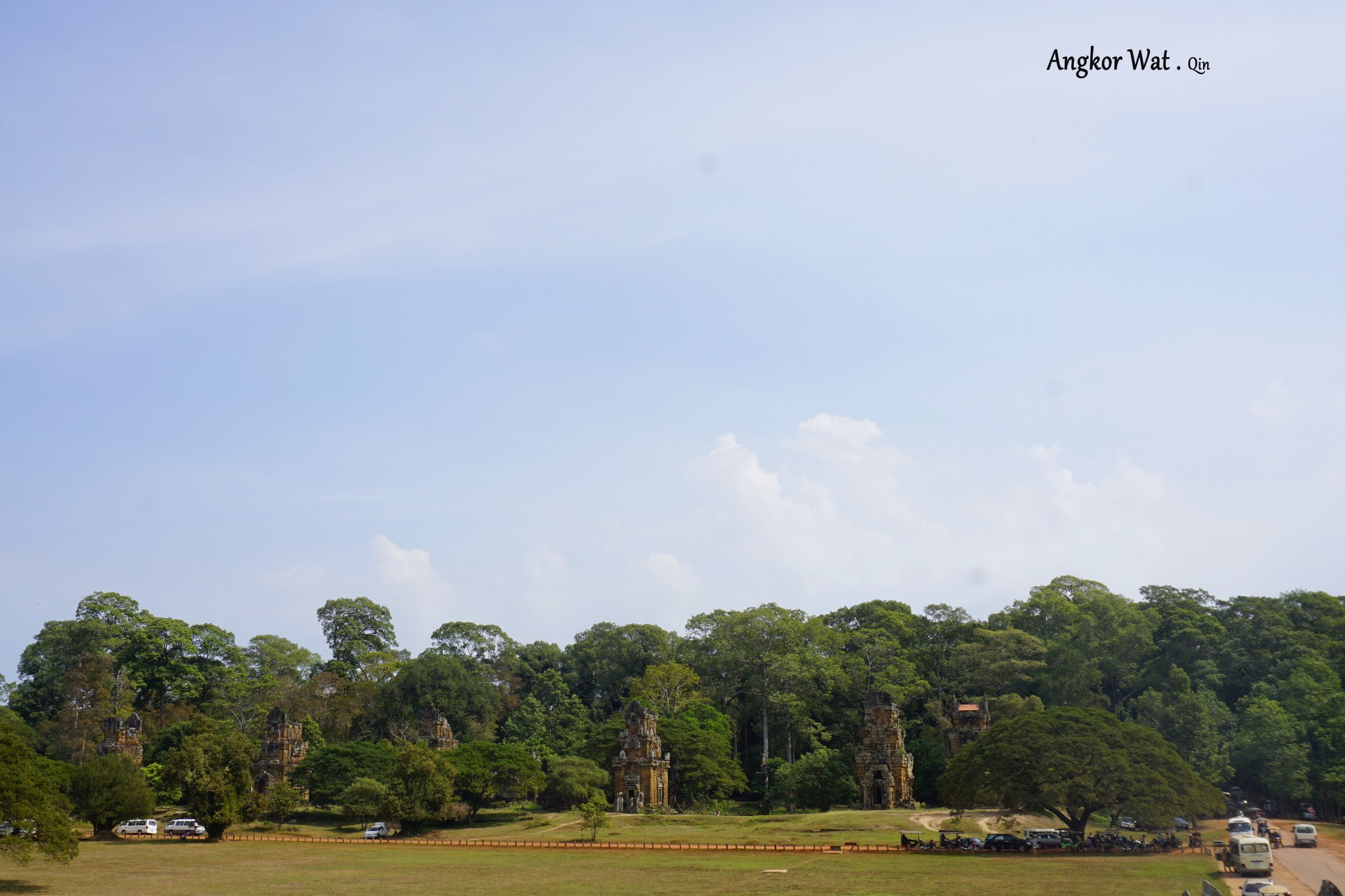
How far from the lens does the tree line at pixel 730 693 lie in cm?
6625

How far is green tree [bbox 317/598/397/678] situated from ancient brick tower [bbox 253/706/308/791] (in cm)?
2886

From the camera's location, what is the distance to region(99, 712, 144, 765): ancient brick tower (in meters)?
78.2

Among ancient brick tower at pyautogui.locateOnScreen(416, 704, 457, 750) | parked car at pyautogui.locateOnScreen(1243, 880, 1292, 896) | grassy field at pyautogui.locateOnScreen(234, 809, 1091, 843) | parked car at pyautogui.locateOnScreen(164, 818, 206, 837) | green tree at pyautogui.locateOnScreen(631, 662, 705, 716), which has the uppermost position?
green tree at pyautogui.locateOnScreen(631, 662, 705, 716)

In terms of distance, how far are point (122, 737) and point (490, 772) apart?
3246 cm

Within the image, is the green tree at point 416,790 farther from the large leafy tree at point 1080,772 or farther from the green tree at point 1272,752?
the green tree at point 1272,752

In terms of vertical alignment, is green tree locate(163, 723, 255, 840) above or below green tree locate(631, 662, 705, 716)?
below

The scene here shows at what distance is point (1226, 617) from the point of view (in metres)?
83.4

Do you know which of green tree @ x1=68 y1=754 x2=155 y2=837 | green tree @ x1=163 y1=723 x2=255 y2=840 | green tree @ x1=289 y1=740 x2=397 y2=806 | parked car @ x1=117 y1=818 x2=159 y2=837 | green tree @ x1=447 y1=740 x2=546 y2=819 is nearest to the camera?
green tree @ x1=68 y1=754 x2=155 y2=837

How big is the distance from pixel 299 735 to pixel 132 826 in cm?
2665

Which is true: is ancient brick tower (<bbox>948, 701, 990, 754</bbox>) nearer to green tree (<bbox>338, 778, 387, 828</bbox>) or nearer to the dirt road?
the dirt road

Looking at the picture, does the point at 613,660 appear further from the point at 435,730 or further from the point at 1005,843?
the point at 1005,843

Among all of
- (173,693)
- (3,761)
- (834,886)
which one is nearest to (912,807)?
(834,886)

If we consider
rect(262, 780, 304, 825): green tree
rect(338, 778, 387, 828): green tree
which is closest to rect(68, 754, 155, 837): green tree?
rect(262, 780, 304, 825): green tree

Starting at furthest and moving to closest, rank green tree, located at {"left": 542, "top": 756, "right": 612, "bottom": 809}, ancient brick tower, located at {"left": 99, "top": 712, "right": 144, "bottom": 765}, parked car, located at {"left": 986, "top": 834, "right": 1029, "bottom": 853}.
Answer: ancient brick tower, located at {"left": 99, "top": 712, "right": 144, "bottom": 765} → green tree, located at {"left": 542, "top": 756, "right": 612, "bottom": 809} → parked car, located at {"left": 986, "top": 834, "right": 1029, "bottom": 853}
